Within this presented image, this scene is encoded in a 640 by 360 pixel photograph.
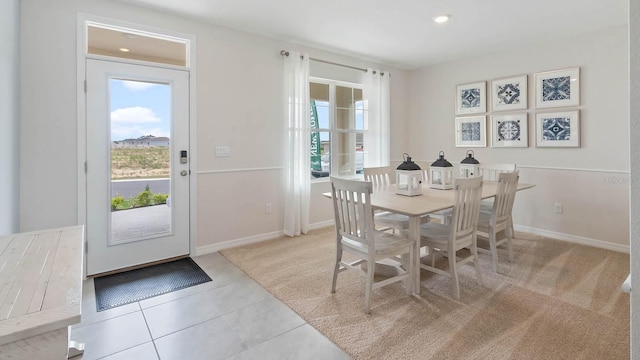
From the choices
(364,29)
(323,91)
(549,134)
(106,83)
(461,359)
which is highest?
(364,29)

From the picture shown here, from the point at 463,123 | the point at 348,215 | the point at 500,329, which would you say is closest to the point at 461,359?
the point at 500,329

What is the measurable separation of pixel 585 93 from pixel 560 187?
113 centimetres

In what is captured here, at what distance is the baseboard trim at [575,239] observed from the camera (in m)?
3.57

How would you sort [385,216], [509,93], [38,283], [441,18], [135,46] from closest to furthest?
[38,283] → [135,46] → [385,216] → [441,18] → [509,93]

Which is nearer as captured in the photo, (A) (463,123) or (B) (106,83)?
(B) (106,83)

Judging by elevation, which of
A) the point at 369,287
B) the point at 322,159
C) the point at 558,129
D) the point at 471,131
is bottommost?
the point at 369,287

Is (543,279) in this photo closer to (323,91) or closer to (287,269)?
(287,269)

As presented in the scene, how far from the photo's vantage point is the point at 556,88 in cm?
392

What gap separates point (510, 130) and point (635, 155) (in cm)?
382

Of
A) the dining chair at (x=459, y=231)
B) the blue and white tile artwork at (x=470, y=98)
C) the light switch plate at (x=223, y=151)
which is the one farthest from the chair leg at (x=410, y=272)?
the blue and white tile artwork at (x=470, y=98)

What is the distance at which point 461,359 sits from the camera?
5.87 ft

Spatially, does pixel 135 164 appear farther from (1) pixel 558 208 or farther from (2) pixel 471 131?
(1) pixel 558 208

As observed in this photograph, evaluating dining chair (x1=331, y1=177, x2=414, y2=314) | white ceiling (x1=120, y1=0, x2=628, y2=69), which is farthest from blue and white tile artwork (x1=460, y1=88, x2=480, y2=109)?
dining chair (x1=331, y1=177, x2=414, y2=314)

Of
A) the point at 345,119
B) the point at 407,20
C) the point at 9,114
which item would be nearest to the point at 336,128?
the point at 345,119
